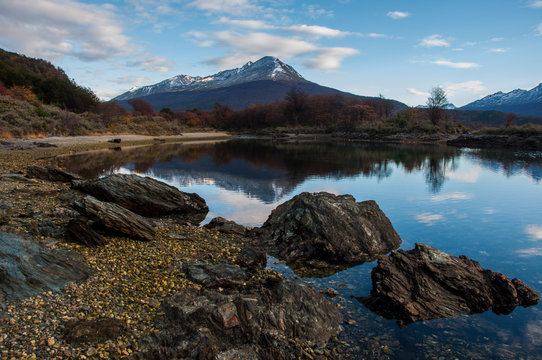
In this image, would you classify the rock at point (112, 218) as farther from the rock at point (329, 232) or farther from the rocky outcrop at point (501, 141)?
the rocky outcrop at point (501, 141)

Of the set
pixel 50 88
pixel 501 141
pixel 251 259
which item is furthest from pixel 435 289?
A: pixel 50 88

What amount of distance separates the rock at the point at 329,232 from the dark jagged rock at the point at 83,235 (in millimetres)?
3997

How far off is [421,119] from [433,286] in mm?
69957

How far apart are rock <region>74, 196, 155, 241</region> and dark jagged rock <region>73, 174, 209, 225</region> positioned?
2.97 meters

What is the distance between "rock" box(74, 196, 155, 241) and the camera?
7.32 m

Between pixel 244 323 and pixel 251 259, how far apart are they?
268cm

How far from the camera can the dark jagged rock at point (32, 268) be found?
4664 mm

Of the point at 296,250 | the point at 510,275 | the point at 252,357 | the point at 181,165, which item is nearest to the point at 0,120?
the point at 181,165

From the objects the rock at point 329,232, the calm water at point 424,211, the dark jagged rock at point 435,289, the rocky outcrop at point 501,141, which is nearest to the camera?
the calm water at point 424,211

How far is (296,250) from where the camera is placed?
26.7 ft

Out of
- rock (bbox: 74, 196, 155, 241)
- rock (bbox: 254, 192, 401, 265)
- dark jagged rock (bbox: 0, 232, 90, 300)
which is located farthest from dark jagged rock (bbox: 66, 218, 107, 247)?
rock (bbox: 254, 192, 401, 265)

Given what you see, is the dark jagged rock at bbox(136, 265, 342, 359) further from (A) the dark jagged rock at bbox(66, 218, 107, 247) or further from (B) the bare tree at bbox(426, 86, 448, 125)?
(B) the bare tree at bbox(426, 86, 448, 125)

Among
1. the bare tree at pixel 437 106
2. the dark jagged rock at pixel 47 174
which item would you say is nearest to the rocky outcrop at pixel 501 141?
the bare tree at pixel 437 106

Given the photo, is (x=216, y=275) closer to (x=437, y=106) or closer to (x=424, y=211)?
(x=424, y=211)
